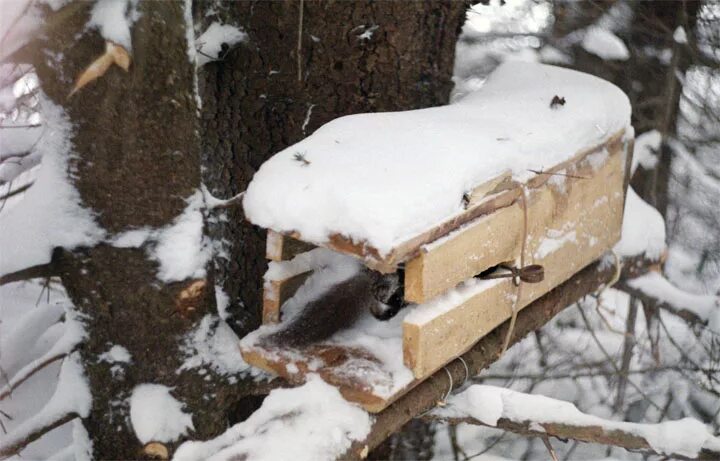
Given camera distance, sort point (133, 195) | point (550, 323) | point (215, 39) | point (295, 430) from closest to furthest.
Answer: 1. point (295, 430)
2. point (133, 195)
3. point (215, 39)
4. point (550, 323)

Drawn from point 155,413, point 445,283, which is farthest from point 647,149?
point 155,413

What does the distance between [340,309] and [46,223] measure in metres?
0.61

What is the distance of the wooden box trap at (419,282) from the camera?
1.25m

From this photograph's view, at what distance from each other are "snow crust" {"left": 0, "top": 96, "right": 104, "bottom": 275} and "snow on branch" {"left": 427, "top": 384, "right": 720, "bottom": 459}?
829mm

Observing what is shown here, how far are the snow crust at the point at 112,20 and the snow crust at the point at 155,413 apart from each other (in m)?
0.74

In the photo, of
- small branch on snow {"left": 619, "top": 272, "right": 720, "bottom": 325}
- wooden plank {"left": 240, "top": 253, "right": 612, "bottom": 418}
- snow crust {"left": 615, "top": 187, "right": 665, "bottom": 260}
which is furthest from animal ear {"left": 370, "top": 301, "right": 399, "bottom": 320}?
small branch on snow {"left": 619, "top": 272, "right": 720, "bottom": 325}

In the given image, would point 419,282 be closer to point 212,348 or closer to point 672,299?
point 212,348

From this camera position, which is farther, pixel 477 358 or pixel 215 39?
pixel 215 39

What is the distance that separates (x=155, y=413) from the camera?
158 centimetres

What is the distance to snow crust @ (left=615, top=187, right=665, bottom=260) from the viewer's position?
215 cm

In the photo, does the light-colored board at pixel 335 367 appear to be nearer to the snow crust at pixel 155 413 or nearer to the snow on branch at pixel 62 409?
the snow crust at pixel 155 413

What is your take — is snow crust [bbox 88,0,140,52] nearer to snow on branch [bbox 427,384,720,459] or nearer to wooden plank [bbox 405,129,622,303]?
wooden plank [bbox 405,129,622,303]

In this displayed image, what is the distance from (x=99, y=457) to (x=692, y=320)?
175 cm

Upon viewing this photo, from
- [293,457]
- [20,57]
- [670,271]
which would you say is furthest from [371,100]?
[670,271]
